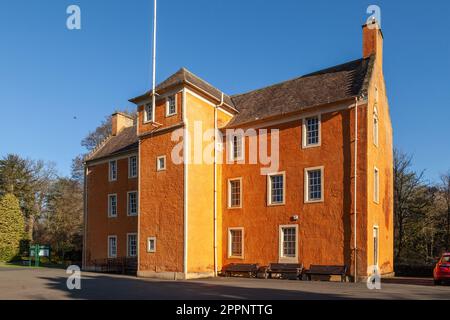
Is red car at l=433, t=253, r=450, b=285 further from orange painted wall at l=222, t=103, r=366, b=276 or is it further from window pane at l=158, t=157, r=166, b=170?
window pane at l=158, t=157, r=166, b=170

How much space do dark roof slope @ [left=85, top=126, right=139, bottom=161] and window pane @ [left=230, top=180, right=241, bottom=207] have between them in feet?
30.6

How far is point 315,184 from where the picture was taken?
2352 cm

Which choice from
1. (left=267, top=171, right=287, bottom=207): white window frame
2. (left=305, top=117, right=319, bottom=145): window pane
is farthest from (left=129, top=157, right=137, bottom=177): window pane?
(left=305, top=117, right=319, bottom=145): window pane

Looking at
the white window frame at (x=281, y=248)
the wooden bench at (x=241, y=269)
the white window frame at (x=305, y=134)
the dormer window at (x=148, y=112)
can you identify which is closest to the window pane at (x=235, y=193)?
the white window frame at (x=281, y=248)

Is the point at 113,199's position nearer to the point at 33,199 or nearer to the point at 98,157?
the point at 98,157

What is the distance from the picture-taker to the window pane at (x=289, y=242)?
77.9ft

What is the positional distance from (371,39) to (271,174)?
10.1 metres

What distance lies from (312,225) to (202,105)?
10051 mm

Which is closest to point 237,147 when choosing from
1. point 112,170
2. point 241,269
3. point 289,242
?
point 289,242

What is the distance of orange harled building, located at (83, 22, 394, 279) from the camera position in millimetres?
22188

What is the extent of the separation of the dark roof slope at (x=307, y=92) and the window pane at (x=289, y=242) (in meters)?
6.84

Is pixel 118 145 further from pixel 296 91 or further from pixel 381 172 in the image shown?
pixel 381 172

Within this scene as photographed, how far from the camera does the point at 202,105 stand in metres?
26.7
